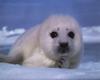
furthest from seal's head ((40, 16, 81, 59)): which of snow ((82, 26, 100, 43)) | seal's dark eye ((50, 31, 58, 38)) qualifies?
snow ((82, 26, 100, 43))

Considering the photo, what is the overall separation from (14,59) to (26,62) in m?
0.08

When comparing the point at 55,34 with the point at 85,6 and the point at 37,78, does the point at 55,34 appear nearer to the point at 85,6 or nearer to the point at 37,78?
the point at 37,78

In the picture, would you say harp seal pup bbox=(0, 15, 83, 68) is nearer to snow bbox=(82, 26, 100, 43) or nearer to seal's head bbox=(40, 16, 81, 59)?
seal's head bbox=(40, 16, 81, 59)

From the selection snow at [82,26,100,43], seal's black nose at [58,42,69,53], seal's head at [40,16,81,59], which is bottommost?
seal's black nose at [58,42,69,53]

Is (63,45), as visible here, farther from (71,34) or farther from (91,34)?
(91,34)

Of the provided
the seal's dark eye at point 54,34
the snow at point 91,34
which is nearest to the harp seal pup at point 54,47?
the seal's dark eye at point 54,34

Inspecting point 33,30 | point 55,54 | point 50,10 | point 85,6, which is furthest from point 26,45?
point 85,6

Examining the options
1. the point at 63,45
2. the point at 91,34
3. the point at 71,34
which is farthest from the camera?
the point at 91,34

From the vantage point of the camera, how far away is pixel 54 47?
2023mm

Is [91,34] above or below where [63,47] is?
above

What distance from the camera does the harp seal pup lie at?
203cm

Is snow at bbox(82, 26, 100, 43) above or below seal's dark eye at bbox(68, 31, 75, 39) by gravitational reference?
above

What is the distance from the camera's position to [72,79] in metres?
1.47

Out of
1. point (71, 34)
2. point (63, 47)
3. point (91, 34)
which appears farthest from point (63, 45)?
point (91, 34)
